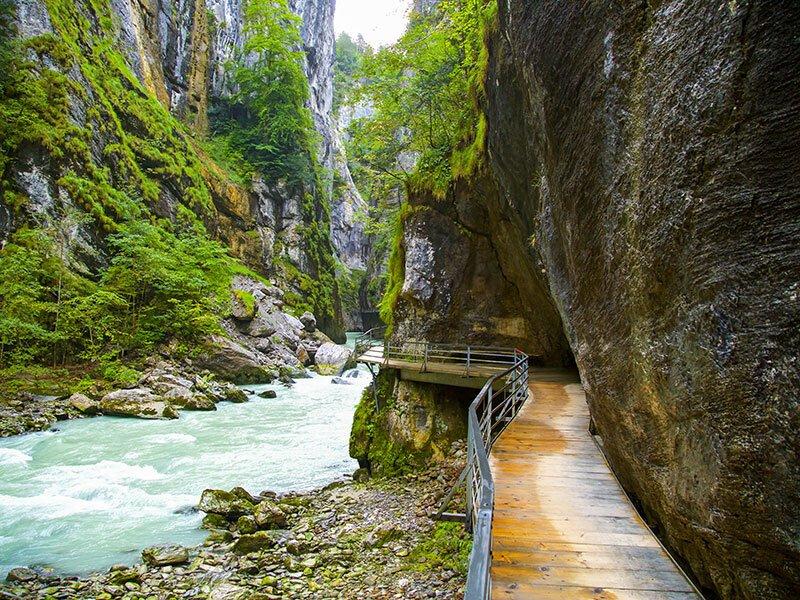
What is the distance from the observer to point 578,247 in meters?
5.08

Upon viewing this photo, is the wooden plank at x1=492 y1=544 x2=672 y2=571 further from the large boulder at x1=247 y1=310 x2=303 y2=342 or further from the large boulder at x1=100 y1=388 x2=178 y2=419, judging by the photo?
the large boulder at x1=247 y1=310 x2=303 y2=342

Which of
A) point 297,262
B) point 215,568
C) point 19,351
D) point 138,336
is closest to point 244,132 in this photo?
point 297,262

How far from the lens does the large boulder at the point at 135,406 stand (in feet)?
52.1

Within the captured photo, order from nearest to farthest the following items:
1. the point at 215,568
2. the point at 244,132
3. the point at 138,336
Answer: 1. the point at 215,568
2. the point at 138,336
3. the point at 244,132

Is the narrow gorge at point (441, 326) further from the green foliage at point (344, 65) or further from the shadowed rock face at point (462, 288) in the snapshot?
the green foliage at point (344, 65)

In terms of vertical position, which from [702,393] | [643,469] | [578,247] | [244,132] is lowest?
[643,469]

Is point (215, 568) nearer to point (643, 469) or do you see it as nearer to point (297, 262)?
point (643, 469)

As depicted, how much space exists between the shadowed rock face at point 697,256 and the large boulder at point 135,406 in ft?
51.6

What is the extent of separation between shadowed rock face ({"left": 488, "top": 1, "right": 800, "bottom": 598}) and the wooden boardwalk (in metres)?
0.32

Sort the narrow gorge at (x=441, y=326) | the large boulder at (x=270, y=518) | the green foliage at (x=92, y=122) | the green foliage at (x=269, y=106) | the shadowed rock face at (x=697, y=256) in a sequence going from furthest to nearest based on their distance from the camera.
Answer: the green foliage at (x=269, y=106), the green foliage at (x=92, y=122), the large boulder at (x=270, y=518), the narrow gorge at (x=441, y=326), the shadowed rock face at (x=697, y=256)

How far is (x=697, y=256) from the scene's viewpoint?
2945 mm

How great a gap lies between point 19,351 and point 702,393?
70.5 feet

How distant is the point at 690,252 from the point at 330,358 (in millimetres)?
28282

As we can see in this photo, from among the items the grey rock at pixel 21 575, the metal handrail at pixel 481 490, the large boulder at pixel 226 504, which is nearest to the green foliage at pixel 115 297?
the large boulder at pixel 226 504
